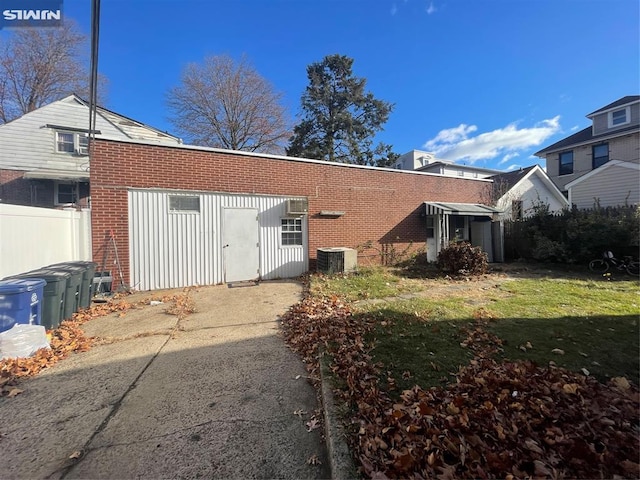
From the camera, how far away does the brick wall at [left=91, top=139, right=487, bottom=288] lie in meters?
7.33

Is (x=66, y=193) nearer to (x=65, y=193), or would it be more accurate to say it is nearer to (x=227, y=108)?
(x=65, y=193)

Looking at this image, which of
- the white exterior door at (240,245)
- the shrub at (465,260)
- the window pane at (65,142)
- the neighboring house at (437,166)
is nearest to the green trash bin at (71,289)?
the white exterior door at (240,245)

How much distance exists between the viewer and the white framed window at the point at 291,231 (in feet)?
31.1

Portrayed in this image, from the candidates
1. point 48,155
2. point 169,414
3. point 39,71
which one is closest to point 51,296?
point 169,414

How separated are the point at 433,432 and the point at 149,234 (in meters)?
7.88

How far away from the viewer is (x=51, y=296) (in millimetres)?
4582

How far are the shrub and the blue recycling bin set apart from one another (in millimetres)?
9973

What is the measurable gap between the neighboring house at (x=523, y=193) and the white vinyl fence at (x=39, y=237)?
1571cm

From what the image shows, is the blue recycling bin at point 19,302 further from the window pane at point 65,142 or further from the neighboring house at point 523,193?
the neighboring house at point 523,193

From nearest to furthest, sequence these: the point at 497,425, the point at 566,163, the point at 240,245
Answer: the point at 497,425
the point at 240,245
the point at 566,163

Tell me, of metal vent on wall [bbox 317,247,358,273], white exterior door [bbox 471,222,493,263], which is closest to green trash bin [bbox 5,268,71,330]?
metal vent on wall [bbox 317,247,358,273]

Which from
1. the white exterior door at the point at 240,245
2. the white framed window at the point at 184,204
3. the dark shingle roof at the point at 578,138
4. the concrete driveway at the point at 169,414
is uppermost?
the dark shingle roof at the point at 578,138

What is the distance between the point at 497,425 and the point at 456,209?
10.8 metres

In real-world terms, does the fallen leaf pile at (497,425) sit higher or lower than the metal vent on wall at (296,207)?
lower
